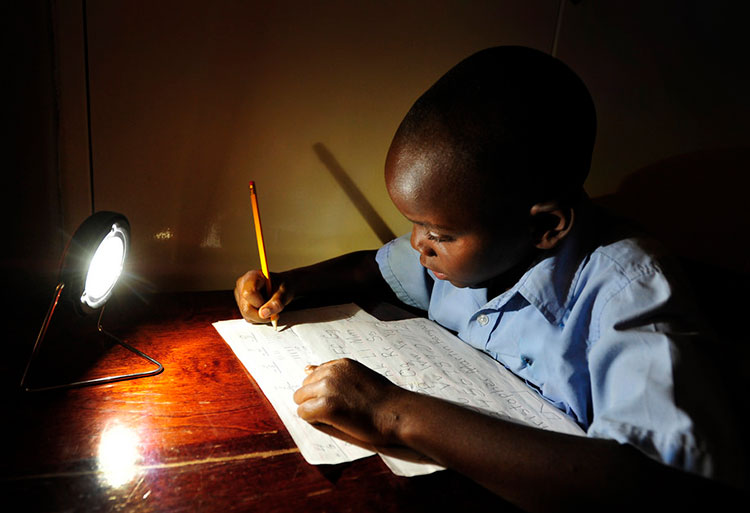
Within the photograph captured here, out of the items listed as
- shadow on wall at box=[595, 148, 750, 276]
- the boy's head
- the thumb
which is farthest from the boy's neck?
shadow on wall at box=[595, 148, 750, 276]

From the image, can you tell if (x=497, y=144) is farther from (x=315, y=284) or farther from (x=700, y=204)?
(x=700, y=204)

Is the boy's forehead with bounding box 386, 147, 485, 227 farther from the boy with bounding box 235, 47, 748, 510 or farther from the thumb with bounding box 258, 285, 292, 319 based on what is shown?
the thumb with bounding box 258, 285, 292, 319

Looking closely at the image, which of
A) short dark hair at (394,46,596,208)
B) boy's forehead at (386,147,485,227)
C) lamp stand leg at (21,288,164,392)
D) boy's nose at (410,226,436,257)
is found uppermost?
short dark hair at (394,46,596,208)

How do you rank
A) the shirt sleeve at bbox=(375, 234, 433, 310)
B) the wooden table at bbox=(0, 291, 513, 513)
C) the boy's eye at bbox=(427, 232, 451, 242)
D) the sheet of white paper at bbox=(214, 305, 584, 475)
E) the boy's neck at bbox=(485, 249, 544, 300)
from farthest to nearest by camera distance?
1. the shirt sleeve at bbox=(375, 234, 433, 310)
2. the boy's neck at bbox=(485, 249, 544, 300)
3. the boy's eye at bbox=(427, 232, 451, 242)
4. the sheet of white paper at bbox=(214, 305, 584, 475)
5. the wooden table at bbox=(0, 291, 513, 513)

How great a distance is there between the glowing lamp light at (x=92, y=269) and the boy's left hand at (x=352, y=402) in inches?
9.2

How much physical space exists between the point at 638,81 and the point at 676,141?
16 cm

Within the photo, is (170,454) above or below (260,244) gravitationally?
below

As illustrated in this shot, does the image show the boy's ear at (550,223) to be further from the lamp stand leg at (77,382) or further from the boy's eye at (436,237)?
the lamp stand leg at (77,382)

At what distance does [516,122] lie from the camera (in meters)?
0.55

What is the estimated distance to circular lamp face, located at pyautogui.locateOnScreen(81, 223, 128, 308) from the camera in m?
0.59

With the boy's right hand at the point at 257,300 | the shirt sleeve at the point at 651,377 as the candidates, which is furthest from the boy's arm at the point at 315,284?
the shirt sleeve at the point at 651,377

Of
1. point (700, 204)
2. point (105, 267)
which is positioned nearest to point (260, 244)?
point (105, 267)

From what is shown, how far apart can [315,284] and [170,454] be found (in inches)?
18.2

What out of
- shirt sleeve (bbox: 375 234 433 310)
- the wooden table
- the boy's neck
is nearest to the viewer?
the wooden table
